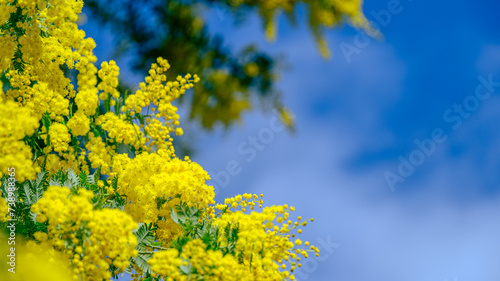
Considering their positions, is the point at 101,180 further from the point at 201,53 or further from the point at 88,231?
the point at 201,53

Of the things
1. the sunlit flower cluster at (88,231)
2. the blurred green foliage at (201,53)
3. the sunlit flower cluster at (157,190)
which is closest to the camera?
the sunlit flower cluster at (88,231)

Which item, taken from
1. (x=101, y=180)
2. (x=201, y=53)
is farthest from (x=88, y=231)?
(x=201, y=53)

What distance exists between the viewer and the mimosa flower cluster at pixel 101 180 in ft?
3.61

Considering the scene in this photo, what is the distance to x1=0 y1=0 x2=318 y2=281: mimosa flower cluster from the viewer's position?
110 cm

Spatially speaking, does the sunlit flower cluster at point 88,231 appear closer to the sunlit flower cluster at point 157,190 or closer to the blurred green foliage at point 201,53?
the sunlit flower cluster at point 157,190

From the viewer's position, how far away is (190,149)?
150 inches

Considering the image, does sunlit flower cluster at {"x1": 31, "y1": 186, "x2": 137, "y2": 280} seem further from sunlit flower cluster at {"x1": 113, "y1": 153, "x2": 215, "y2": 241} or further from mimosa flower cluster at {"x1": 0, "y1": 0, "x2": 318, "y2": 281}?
sunlit flower cluster at {"x1": 113, "y1": 153, "x2": 215, "y2": 241}

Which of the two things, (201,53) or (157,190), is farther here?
(201,53)

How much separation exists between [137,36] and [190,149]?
159cm

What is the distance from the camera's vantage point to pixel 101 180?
1.40m

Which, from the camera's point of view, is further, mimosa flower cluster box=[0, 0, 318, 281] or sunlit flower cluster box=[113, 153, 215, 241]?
sunlit flower cluster box=[113, 153, 215, 241]

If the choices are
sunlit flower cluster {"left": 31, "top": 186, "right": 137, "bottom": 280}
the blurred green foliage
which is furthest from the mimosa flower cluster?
the blurred green foliage

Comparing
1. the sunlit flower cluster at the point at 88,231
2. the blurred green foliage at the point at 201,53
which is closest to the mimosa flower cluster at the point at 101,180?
the sunlit flower cluster at the point at 88,231

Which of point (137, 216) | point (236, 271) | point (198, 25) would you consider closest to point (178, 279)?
point (236, 271)
